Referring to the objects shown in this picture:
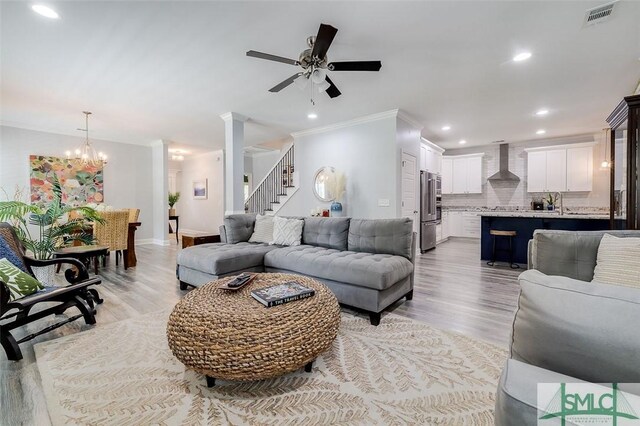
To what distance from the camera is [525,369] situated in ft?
2.34

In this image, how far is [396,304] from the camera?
3039mm

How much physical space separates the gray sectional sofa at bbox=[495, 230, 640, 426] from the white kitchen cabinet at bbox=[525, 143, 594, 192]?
8.11 meters

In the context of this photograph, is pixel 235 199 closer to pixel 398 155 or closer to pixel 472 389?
pixel 398 155

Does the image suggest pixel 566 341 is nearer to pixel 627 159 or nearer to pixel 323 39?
pixel 323 39

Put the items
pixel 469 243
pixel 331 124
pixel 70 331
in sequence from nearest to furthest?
pixel 70 331, pixel 331 124, pixel 469 243

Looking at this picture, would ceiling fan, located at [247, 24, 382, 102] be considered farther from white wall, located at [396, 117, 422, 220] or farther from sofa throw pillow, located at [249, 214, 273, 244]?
white wall, located at [396, 117, 422, 220]

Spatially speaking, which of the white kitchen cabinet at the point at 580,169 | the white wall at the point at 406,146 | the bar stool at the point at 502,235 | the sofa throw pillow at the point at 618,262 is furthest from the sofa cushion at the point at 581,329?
the white kitchen cabinet at the point at 580,169

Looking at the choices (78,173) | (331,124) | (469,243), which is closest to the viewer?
(331,124)

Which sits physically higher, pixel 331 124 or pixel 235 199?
pixel 331 124

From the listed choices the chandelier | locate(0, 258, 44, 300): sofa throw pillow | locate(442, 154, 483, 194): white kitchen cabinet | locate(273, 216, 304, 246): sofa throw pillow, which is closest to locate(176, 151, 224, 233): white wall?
the chandelier

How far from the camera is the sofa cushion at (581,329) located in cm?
65

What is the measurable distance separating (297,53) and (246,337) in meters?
2.93

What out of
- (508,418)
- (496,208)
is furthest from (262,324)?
(496,208)

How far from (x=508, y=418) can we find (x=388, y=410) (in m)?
1.03
